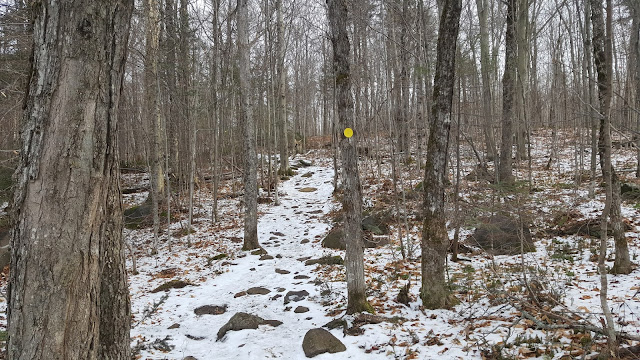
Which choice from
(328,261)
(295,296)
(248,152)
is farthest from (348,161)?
(248,152)

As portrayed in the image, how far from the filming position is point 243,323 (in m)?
5.23

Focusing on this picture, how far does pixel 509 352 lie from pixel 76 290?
403 cm

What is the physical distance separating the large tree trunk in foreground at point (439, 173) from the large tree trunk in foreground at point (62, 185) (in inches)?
161

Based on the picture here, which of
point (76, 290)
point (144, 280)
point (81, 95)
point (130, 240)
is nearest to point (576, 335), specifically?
point (76, 290)

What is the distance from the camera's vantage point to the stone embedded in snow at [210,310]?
20.0 feet

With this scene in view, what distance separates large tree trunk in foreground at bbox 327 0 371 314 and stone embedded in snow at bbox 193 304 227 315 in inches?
97.1

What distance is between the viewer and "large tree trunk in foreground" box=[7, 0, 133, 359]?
69.1 inches

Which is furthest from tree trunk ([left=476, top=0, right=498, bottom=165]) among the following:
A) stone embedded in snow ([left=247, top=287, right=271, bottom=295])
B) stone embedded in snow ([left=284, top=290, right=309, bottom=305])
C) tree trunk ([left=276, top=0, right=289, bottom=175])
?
tree trunk ([left=276, top=0, right=289, bottom=175])

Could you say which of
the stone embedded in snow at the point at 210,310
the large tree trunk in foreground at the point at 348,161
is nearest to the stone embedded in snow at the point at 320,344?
the large tree trunk in foreground at the point at 348,161

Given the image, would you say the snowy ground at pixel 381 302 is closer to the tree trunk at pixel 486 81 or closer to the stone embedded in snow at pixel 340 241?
the stone embedded in snow at pixel 340 241

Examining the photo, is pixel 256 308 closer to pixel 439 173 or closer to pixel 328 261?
pixel 328 261

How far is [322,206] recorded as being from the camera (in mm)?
13430

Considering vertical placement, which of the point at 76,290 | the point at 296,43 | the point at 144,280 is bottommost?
the point at 144,280

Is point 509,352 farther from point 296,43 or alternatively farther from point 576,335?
point 296,43
